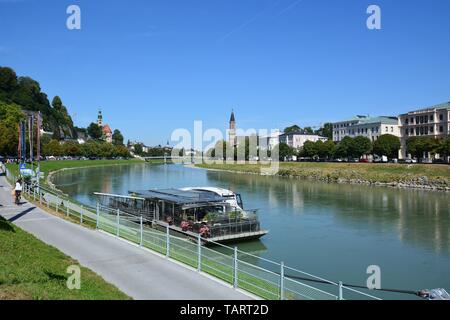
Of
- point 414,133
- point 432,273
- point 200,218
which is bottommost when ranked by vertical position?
point 432,273

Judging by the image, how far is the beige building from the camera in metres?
96.4

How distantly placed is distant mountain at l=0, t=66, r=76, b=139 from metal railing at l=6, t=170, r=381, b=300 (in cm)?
13548

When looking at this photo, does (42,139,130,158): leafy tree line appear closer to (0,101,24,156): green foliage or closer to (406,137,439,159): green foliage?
(0,101,24,156): green foliage

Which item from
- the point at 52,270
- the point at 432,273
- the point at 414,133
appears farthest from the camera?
the point at 414,133

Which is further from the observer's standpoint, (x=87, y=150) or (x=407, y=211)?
(x=87, y=150)

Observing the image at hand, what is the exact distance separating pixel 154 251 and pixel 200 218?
9.74 metres

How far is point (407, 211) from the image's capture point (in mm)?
37500

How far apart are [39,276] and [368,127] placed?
128 metres

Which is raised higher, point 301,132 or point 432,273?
point 301,132

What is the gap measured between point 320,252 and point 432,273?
5493 millimetres
